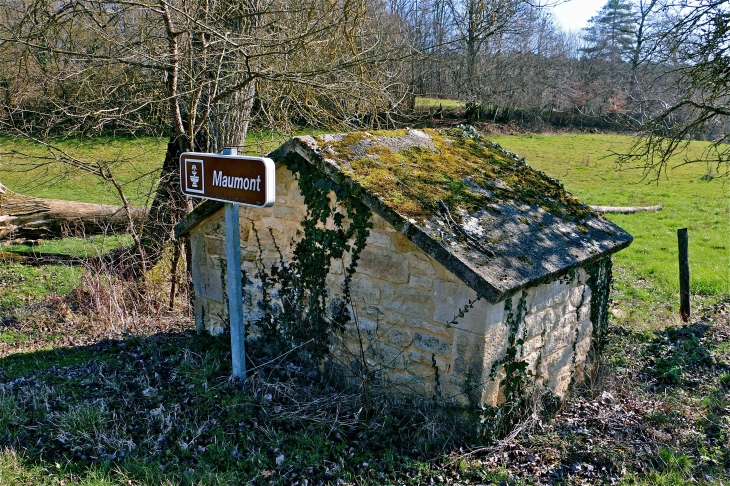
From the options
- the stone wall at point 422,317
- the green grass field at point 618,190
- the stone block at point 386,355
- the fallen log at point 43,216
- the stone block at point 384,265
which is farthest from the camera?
the fallen log at point 43,216

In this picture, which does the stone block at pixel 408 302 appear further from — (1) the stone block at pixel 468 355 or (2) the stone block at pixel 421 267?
(1) the stone block at pixel 468 355

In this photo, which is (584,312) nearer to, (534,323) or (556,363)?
(556,363)

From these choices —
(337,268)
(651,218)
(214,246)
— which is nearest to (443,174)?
(337,268)

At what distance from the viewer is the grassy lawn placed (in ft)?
29.1

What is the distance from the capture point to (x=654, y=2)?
722cm

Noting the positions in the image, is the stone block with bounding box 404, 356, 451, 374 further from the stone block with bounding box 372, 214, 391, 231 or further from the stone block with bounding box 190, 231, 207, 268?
the stone block with bounding box 190, 231, 207, 268

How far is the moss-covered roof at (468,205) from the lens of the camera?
388cm

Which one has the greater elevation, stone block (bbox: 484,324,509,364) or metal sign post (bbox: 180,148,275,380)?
metal sign post (bbox: 180,148,275,380)

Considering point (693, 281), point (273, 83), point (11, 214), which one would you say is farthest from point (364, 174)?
point (11, 214)

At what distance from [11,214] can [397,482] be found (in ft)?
31.9

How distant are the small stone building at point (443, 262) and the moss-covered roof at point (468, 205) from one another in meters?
0.01

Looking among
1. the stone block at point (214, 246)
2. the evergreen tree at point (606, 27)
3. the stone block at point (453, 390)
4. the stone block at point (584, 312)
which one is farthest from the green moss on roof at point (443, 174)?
the evergreen tree at point (606, 27)

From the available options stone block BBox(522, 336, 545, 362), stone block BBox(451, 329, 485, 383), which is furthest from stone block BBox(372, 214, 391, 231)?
stone block BBox(522, 336, 545, 362)

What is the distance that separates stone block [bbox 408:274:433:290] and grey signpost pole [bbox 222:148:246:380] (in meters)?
1.31
